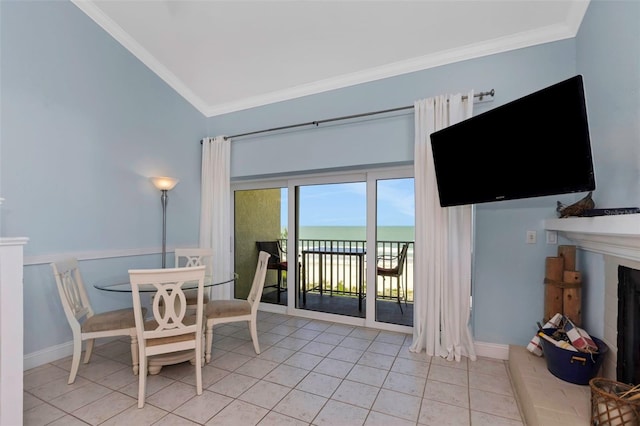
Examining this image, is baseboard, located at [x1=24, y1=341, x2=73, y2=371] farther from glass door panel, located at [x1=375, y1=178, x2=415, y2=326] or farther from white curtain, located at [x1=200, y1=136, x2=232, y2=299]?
glass door panel, located at [x1=375, y1=178, x2=415, y2=326]

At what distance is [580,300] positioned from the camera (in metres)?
2.20

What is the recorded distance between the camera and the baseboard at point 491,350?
2.63 metres

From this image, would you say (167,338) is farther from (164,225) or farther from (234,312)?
(164,225)

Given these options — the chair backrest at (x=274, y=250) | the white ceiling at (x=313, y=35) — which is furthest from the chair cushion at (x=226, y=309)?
the white ceiling at (x=313, y=35)

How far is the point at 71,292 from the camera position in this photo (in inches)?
95.2

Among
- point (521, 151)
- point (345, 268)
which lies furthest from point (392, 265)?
point (521, 151)

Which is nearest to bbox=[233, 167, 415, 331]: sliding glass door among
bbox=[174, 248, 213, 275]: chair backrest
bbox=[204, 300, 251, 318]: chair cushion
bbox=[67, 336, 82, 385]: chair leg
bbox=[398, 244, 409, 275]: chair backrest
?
→ bbox=[398, 244, 409, 275]: chair backrest

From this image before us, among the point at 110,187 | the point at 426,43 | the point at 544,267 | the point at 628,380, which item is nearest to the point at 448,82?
the point at 426,43

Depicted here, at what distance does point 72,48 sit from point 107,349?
2884mm

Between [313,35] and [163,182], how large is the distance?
225 cm

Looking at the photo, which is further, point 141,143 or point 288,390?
point 141,143

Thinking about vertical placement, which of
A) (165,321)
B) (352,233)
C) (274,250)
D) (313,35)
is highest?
(313,35)

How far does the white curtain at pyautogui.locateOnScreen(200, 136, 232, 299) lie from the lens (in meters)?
3.93

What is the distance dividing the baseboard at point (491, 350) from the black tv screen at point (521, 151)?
53.6 inches
